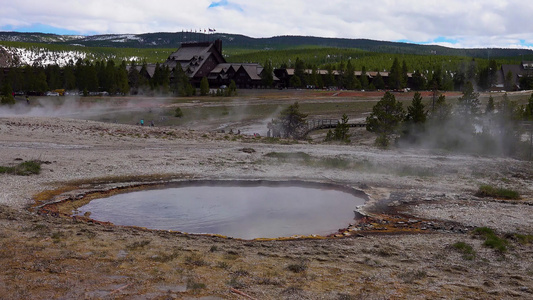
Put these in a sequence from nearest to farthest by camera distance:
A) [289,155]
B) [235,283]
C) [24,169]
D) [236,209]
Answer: [235,283] < [236,209] < [24,169] < [289,155]

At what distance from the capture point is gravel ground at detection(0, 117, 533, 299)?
34.6 feet

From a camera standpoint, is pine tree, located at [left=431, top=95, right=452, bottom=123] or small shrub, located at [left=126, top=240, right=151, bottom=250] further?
pine tree, located at [left=431, top=95, right=452, bottom=123]

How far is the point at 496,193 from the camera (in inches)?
848

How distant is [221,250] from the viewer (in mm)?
13023

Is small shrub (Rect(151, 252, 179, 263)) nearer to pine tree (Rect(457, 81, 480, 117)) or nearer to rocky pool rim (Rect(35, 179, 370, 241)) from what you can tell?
rocky pool rim (Rect(35, 179, 370, 241))

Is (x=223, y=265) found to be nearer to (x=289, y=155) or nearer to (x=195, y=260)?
(x=195, y=260)

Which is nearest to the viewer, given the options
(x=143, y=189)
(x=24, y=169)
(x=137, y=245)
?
(x=137, y=245)

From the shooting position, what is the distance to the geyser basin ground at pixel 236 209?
1650 cm

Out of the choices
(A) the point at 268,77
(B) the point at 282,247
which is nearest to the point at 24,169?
(B) the point at 282,247

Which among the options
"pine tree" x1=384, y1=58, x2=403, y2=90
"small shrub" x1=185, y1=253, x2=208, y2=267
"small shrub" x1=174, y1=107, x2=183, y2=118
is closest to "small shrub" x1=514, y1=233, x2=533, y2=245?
"small shrub" x1=185, y1=253, x2=208, y2=267

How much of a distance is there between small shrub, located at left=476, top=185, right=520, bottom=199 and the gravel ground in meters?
0.57

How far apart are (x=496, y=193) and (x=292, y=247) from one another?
1216 cm

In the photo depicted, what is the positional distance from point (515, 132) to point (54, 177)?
105 feet

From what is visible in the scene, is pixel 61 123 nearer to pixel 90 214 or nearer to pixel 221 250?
pixel 90 214
